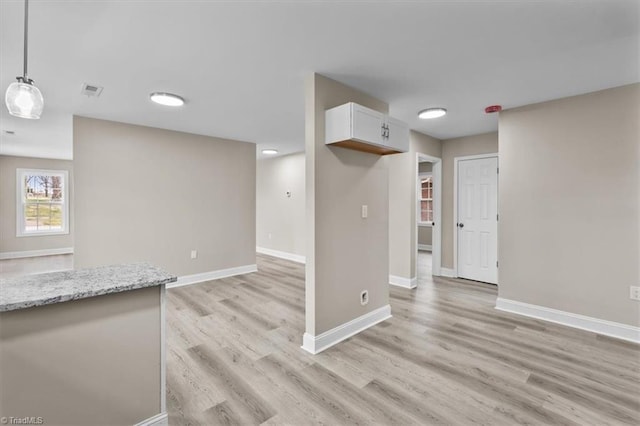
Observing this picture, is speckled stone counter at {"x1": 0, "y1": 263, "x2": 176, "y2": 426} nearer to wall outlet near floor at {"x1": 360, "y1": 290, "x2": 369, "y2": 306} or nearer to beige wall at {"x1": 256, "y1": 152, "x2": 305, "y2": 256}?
wall outlet near floor at {"x1": 360, "y1": 290, "x2": 369, "y2": 306}

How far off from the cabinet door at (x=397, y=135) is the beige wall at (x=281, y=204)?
357 cm

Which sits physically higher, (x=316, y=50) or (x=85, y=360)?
(x=316, y=50)

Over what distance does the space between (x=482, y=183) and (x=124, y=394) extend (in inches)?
204

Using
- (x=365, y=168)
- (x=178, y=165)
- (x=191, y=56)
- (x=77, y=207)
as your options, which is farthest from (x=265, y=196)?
(x=191, y=56)

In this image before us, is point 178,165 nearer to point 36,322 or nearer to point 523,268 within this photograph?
point 36,322

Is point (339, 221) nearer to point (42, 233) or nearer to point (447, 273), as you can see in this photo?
point (447, 273)

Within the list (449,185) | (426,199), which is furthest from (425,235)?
(449,185)

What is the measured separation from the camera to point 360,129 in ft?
8.59

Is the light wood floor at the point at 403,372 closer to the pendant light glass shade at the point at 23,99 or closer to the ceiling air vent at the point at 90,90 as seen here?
the pendant light glass shade at the point at 23,99

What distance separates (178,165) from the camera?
473 cm

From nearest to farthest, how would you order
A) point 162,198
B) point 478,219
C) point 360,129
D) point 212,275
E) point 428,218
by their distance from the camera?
1. point 360,129
2. point 162,198
3. point 478,219
4. point 212,275
5. point 428,218

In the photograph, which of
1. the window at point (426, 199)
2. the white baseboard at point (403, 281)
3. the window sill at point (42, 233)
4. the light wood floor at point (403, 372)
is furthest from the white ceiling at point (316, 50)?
the window sill at point (42, 233)

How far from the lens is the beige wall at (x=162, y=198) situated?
3.94m

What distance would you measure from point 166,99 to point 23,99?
1.91 m
